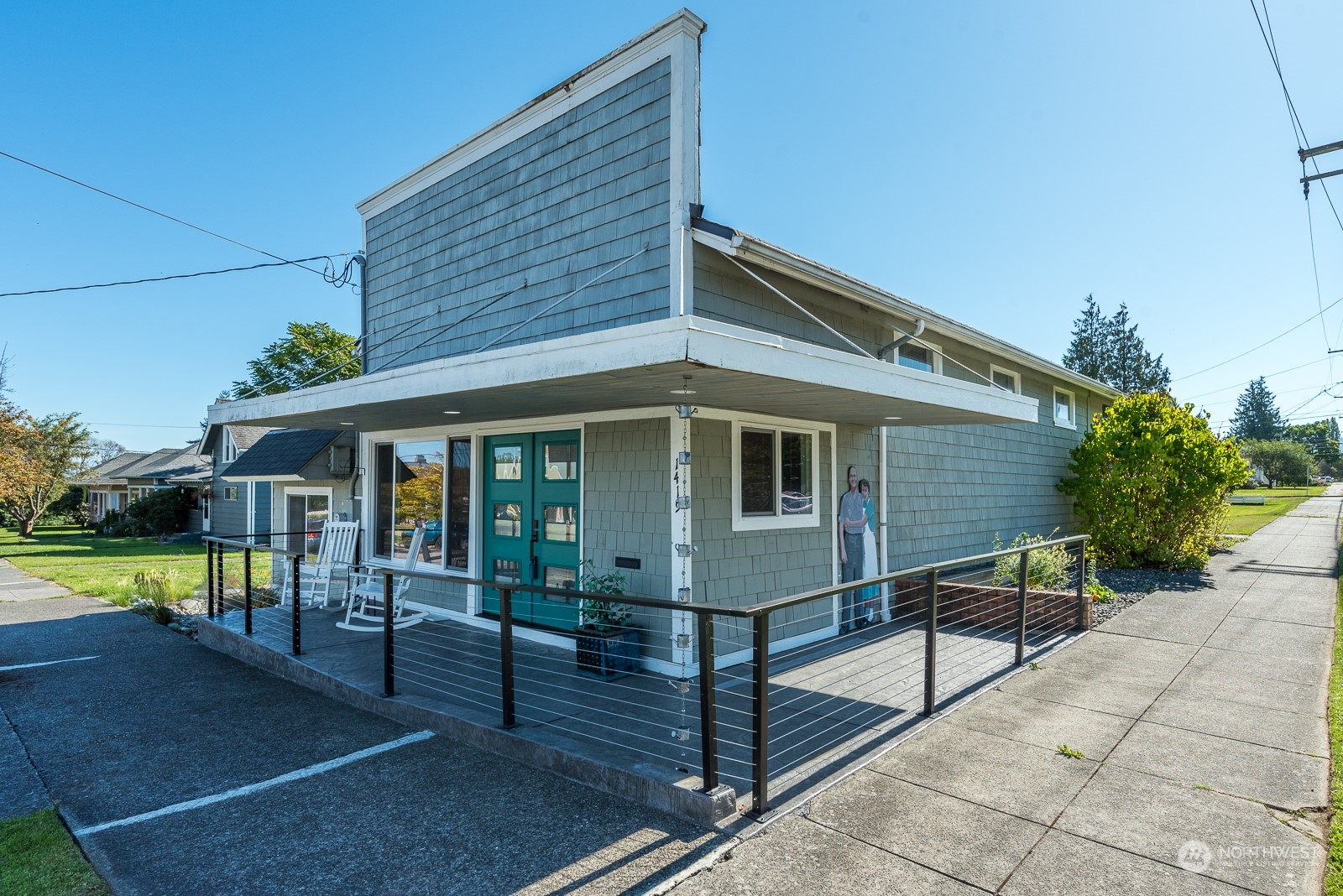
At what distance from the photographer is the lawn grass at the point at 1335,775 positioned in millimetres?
2760

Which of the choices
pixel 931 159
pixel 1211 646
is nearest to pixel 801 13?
pixel 931 159

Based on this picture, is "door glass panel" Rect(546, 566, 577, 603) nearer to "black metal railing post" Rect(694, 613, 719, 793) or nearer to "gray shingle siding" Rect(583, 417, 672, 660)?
"gray shingle siding" Rect(583, 417, 672, 660)

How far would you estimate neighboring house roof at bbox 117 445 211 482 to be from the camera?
81.3 feet

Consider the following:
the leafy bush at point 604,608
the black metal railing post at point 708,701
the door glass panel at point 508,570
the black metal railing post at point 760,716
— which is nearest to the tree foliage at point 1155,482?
the leafy bush at point 604,608

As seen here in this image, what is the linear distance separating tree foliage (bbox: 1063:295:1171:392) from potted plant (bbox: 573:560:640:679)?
42542 mm

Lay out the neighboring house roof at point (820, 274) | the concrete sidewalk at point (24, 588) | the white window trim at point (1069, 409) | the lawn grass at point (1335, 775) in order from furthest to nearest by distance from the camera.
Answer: the white window trim at point (1069, 409), the concrete sidewalk at point (24, 588), the neighboring house roof at point (820, 274), the lawn grass at point (1335, 775)

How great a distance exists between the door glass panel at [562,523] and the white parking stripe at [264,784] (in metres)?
2.33

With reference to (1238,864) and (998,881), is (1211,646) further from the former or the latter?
(998,881)

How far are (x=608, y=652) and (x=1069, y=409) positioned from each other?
39.9 ft

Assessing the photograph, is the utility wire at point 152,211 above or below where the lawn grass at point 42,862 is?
above

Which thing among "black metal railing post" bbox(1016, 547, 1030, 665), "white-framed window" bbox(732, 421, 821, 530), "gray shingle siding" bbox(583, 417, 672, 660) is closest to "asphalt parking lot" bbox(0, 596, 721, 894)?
"gray shingle siding" bbox(583, 417, 672, 660)

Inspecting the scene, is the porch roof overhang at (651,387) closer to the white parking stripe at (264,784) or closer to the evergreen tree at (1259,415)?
the white parking stripe at (264,784)

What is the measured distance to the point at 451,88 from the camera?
937 centimetres

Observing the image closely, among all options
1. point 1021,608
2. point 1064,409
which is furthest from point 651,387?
point 1064,409
